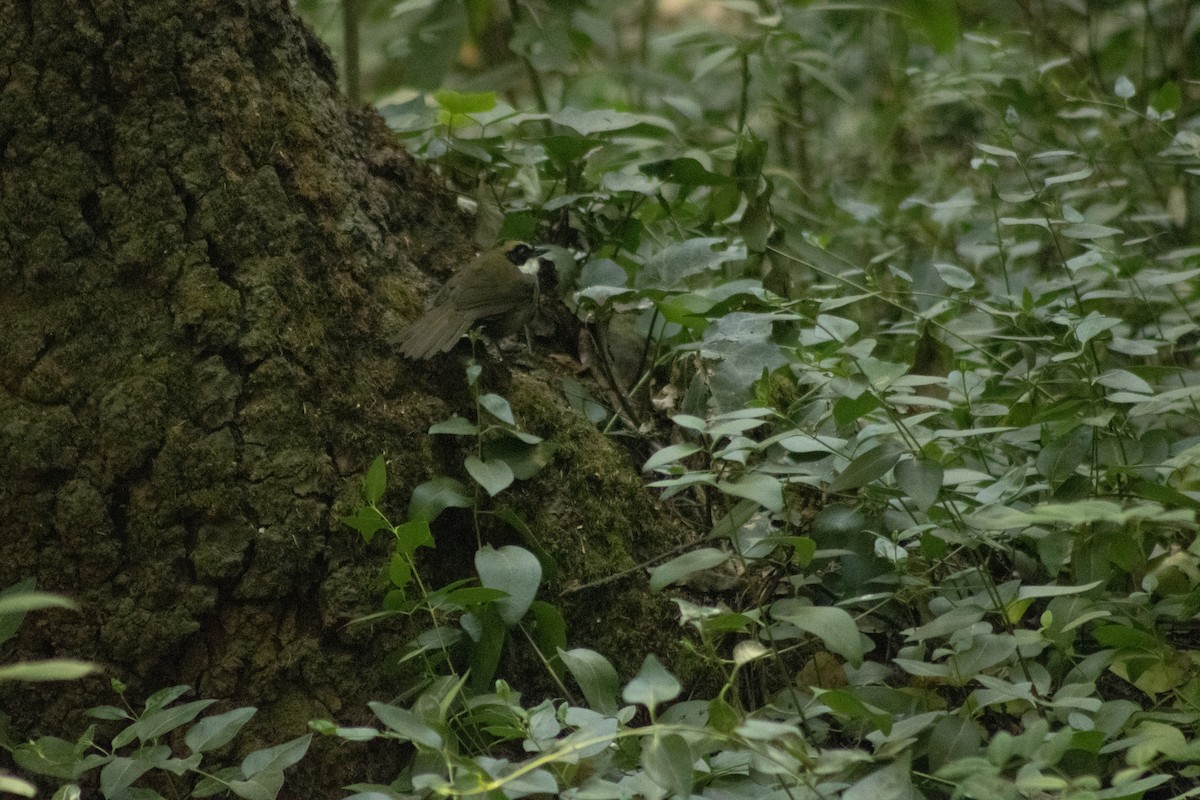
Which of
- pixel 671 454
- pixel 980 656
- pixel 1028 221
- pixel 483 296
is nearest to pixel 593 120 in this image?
pixel 483 296

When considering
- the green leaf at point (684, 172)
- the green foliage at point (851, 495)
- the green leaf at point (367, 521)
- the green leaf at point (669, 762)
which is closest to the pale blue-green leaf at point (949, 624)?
the green foliage at point (851, 495)

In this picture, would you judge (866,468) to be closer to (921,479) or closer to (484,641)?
(921,479)

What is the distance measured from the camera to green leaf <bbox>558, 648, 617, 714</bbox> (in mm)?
1975

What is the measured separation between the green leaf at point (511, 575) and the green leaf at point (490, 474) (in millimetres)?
118

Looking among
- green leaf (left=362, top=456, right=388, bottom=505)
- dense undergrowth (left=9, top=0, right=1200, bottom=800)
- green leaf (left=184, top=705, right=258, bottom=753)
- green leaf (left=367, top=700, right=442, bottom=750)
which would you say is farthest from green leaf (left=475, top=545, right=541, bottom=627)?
green leaf (left=184, top=705, right=258, bottom=753)

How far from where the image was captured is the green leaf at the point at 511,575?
6.84 ft

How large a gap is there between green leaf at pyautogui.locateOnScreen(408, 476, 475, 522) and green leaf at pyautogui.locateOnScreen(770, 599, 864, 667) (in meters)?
0.66

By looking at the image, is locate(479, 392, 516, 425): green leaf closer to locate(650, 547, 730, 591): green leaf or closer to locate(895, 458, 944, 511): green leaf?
locate(650, 547, 730, 591): green leaf

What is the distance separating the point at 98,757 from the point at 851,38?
489 cm

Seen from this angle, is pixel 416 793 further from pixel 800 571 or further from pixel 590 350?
pixel 590 350

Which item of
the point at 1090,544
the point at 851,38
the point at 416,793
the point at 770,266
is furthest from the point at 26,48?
the point at 851,38

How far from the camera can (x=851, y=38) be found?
5645mm

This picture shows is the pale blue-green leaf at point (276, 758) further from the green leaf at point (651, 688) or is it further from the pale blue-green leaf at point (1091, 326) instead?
the pale blue-green leaf at point (1091, 326)

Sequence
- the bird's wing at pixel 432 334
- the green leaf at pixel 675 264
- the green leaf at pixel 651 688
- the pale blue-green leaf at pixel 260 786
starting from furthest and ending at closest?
the green leaf at pixel 675 264 → the bird's wing at pixel 432 334 → the pale blue-green leaf at pixel 260 786 → the green leaf at pixel 651 688
